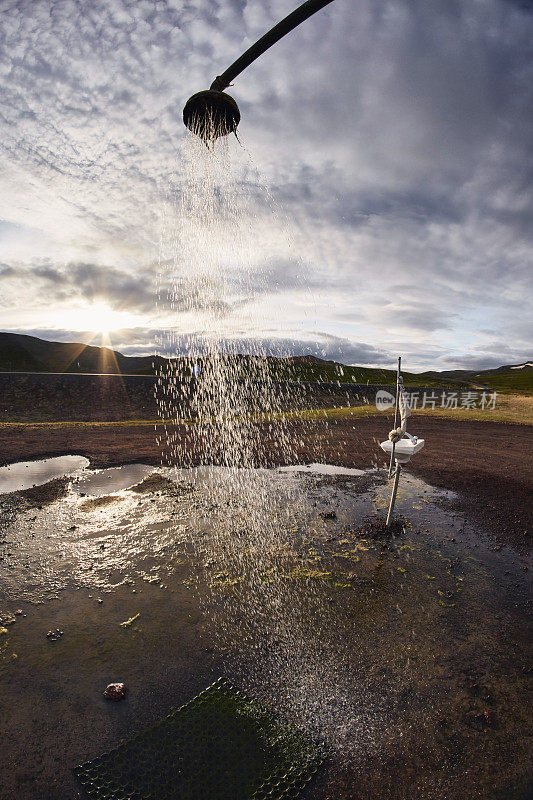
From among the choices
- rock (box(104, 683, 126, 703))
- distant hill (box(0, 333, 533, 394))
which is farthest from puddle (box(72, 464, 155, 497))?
distant hill (box(0, 333, 533, 394))

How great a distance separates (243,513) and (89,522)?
4.96 meters

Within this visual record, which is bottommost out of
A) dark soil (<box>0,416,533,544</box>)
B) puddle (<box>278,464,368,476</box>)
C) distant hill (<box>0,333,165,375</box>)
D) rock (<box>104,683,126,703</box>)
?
rock (<box>104,683,126,703</box>)

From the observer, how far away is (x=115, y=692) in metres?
5.41

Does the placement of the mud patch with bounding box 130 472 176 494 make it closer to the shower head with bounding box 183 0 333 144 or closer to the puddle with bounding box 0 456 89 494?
the puddle with bounding box 0 456 89 494

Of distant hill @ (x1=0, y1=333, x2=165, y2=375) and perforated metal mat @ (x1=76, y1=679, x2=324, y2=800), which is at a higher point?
distant hill @ (x1=0, y1=333, x2=165, y2=375)

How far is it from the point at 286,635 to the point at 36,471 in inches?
597

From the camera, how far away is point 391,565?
353 inches

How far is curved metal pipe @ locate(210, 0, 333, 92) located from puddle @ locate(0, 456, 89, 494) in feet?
51.4

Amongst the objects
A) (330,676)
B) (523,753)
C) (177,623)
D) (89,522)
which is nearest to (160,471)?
(89,522)

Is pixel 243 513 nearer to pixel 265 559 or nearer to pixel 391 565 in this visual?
pixel 265 559

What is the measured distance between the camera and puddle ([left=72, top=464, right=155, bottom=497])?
555 inches

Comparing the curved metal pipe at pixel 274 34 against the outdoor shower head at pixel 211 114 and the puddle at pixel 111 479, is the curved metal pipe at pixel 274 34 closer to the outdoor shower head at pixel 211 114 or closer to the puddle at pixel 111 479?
the outdoor shower head at pixel 211 114

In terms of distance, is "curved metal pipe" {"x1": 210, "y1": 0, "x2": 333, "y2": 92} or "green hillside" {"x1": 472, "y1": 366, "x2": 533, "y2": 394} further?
"green hillside" {"x1": 472, "y1": 366, "x2": 533, "y2": 394}

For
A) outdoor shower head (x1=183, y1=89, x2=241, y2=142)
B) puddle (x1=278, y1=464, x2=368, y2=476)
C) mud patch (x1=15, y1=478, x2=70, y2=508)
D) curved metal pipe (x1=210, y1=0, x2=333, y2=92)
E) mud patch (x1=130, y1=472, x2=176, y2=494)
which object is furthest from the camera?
puddle (x1=278, y1=464, x2=368, y2=476)
